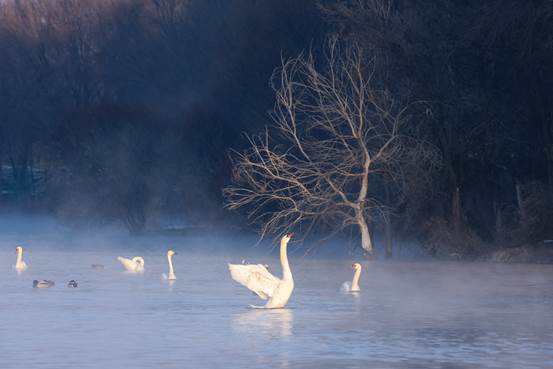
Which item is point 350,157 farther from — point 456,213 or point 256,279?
point 256,279

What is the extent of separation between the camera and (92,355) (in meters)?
13.5

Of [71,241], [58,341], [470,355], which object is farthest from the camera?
[71,241]

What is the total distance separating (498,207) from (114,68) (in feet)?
101

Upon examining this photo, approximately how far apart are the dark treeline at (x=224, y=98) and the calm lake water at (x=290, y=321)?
13.7 ft

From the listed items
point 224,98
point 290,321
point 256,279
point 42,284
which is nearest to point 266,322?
point 290,321

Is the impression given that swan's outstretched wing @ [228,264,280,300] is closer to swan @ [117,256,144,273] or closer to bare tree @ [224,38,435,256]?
swan @ [117,256,144,273]

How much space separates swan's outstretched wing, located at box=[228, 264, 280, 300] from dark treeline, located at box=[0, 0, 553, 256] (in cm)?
1244

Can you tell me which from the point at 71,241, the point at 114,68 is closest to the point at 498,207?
the point at 71,241

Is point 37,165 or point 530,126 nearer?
point 530,126

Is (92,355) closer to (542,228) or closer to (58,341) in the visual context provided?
(58,341)

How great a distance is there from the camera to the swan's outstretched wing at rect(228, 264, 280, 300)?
1881 cm

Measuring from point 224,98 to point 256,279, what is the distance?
91.7ft

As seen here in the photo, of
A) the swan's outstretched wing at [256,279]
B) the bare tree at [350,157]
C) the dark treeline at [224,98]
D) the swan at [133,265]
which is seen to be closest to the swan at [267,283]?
the swan's outstretched wing at [256,279]

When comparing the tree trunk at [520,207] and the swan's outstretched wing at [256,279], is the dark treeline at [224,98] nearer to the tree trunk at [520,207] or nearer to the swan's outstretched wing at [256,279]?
the tree trunk at [520,207]
